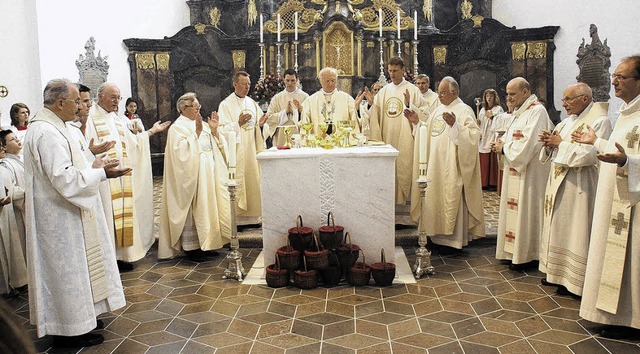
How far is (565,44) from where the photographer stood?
38.0 feet

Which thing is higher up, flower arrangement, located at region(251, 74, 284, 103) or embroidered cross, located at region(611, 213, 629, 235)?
flower arrangement, located at region(251, 74, 284, 103)

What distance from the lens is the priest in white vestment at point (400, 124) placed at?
736cm

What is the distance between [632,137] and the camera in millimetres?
3977

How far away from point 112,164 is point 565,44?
33.4 ft

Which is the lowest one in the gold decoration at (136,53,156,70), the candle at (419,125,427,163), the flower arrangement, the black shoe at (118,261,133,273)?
the black shoe at (118,261,133,273)

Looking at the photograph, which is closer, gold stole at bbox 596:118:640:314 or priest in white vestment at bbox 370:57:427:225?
gold stole at bbox 596:118:640:314

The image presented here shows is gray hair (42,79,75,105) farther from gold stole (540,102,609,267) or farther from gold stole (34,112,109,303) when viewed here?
gold stole (540,102,609,267)

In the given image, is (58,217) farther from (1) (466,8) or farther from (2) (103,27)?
(1) (466,8)

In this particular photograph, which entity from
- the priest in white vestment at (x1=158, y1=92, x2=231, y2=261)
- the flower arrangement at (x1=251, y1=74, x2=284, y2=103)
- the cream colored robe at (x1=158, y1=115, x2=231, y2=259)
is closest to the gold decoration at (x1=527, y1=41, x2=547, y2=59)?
the flower arrangement at (x1=251, y1=74, x2=284, y2=103)

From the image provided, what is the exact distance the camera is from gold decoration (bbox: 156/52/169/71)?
13133 mm

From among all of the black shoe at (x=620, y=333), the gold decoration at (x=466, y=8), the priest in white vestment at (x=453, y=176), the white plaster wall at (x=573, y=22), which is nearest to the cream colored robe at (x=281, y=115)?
the priest in white vestment at (x=453, y=176)

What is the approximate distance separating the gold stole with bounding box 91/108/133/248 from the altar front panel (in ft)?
4.95

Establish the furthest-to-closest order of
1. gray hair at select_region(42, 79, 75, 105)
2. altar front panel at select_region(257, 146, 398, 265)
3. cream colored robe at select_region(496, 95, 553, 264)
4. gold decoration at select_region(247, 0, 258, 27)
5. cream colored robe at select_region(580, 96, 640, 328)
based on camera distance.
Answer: gold decoration at select_region(247, 0, 258, 27), altar front panel at select_region(257, 146, 398, 265), cream colored robe at select_region(496, 95, 553, 264), gray hair at select_region(42, 79, 75, 105), cream colored robe at select_region(580, 96, 640, 328)

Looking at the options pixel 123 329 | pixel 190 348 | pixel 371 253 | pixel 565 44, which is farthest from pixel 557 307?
pixel 565 44
